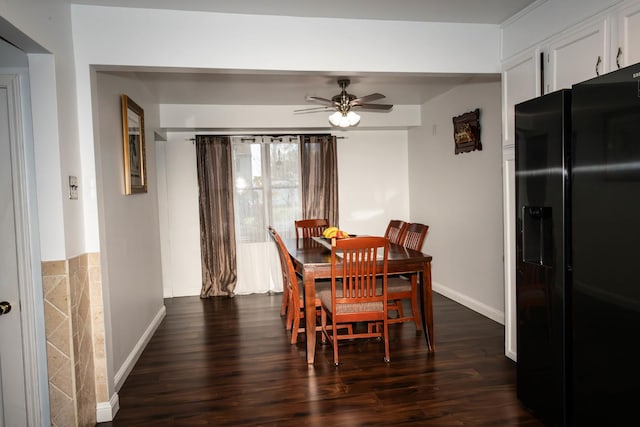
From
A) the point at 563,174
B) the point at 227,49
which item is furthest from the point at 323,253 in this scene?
the point at 563,174

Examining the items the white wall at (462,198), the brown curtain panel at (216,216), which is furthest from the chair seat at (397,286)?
the brown curtain panel at (216,216)

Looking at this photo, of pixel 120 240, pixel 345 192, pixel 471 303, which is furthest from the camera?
pixel 345 192

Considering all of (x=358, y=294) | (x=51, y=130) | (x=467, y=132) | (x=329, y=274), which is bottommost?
(x=358, y=294)

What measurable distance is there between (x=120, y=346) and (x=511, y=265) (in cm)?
286

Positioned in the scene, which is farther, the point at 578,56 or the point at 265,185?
the point at 265,185

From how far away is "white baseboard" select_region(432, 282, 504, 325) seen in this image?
4148 millimetres

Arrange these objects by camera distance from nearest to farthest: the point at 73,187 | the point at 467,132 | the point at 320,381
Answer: the point at 73,187 → the point at 320,381 → the point at 467,132

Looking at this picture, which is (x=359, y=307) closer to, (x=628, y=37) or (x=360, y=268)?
(x=360, y=268)

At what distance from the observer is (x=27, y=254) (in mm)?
2135

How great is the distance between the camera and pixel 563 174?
210 cm

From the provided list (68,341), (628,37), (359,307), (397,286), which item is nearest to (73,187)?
(68,341)

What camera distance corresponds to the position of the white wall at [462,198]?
13.6ft

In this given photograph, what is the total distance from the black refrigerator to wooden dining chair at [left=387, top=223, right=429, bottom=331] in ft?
3.80

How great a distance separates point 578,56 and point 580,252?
46.0 inches
